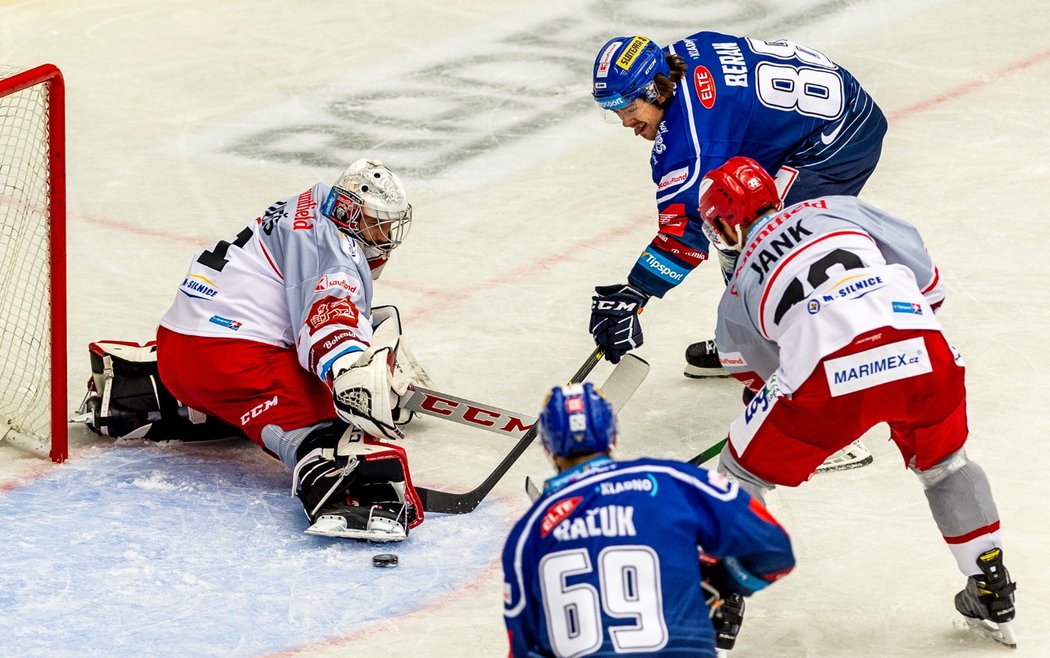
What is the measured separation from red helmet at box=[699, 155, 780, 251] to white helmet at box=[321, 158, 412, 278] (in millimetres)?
982

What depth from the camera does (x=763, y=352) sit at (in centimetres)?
358

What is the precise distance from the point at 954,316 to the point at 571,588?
3.25 metres

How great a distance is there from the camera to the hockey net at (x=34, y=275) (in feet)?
14.1

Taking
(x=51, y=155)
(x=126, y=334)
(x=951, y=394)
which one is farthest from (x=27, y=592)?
(x=951, y=394)

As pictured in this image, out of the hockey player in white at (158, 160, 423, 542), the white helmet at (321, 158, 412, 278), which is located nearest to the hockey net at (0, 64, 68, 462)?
the hockey player in white at (158, 160, 423, 542)

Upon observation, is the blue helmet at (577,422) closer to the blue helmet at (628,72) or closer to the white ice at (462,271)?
the white ice at (462,271)

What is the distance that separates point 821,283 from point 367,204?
55.9 inches

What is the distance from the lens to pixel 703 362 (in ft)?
16.5

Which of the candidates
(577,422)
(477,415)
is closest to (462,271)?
(477,415)

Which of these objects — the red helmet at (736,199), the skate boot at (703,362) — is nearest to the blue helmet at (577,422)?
the red helmet at (736,199)

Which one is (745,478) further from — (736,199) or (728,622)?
(736,199)

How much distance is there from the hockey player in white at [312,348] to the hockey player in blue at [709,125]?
700mm

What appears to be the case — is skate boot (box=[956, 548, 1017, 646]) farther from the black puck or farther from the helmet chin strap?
the helmet chin strap

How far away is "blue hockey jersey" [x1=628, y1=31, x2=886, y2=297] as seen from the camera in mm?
4410
